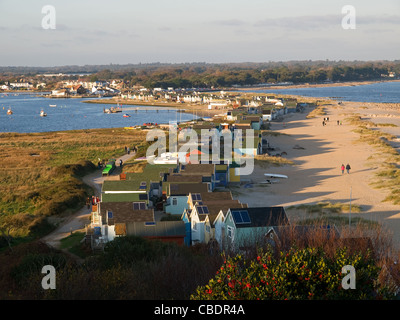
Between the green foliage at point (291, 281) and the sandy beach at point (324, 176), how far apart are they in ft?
27.2

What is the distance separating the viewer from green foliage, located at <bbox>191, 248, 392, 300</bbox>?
8094 millimetres

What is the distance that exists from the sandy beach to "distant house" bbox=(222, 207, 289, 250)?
371cm

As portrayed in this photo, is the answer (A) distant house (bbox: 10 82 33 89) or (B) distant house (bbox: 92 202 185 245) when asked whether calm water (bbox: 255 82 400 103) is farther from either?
(A) distant house (bbox: 10 82 33 89)

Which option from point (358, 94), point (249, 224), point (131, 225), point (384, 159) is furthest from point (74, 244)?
point (358, 94)

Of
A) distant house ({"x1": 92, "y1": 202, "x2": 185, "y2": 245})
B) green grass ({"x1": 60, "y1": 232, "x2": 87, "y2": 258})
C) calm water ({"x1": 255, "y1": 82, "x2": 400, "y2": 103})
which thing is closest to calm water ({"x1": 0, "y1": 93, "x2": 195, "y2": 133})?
calm water ({"x1": 255, "y1": 82, "x2": 400, "y2": 103})

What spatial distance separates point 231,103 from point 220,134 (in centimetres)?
4379

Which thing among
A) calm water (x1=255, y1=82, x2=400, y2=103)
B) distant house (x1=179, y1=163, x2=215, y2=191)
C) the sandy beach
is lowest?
the sandy beach

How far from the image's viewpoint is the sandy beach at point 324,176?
2248 cm

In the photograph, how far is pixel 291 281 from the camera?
8367 mm

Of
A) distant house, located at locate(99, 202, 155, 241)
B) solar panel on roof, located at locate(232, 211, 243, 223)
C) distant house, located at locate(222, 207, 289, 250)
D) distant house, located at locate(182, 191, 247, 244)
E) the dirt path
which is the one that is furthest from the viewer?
the dirt path

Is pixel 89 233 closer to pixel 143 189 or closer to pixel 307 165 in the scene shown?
Result: pixel 143 189

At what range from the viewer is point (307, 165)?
33.3 m

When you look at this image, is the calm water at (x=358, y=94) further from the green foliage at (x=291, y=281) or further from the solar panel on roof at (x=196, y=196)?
the green foliage at (x=291, y=281)
